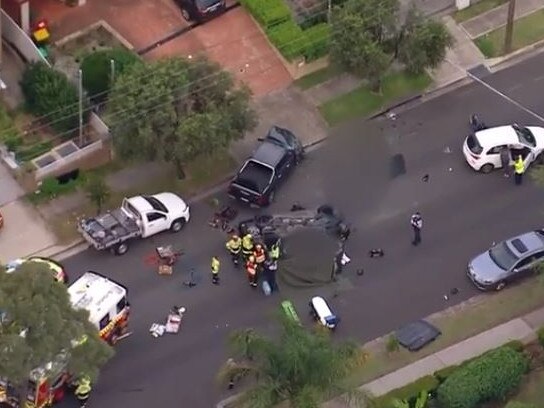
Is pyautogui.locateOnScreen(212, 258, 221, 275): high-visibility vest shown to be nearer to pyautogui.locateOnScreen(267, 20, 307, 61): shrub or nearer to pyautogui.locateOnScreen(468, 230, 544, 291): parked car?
pyautogui.locateOnScreen(468, 230, 544, 291): parked car

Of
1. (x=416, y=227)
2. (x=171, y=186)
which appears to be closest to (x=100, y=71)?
(x=171, y=186)

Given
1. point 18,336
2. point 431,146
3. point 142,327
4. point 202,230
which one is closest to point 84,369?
point 18,336

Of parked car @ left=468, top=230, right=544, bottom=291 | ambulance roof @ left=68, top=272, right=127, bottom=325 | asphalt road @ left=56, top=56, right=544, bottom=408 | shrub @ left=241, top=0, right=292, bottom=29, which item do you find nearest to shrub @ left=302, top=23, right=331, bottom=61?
shrub @ left=241, top=0, right=292, bottom=29

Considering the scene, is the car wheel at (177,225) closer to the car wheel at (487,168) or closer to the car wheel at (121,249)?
the car wheel at (121,249)

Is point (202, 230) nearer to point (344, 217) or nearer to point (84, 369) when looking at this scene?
point (344, 217)

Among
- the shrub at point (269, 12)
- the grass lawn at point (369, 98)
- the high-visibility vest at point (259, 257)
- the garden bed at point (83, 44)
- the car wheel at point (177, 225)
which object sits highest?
the garden bed at point (83, 44)

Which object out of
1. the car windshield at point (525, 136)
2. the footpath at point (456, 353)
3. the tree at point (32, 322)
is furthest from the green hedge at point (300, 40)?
the tree at point (32, 322)
